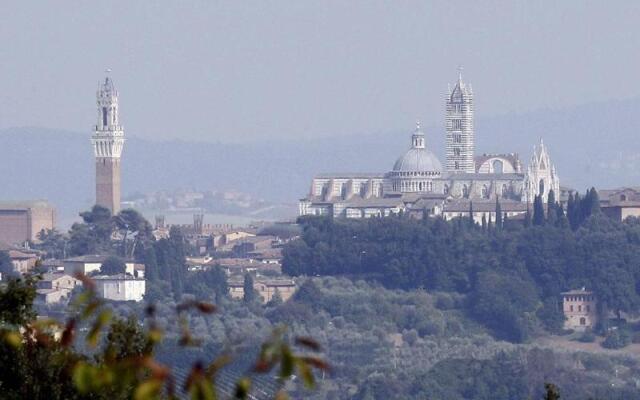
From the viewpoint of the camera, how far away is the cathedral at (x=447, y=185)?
105188mm

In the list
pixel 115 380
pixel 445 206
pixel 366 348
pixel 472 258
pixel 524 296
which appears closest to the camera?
pixel 115 380

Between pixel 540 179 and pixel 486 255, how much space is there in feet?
62.7

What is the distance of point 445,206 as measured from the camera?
10494cm

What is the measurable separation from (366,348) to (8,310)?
63.5 metres

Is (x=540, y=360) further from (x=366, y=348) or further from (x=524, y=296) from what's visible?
(x=524, y=296)

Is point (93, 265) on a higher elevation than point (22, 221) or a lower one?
lower

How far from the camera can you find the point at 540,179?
111m

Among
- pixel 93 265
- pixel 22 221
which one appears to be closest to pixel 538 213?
pixel 93 265

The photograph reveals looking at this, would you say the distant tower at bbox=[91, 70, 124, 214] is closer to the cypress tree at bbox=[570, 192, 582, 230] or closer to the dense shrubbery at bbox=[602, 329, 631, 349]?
the cypress tree at bbox=[570, 192, 582, 230]

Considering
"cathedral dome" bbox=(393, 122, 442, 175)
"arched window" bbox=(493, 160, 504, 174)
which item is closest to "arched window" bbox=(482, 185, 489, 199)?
"cathedral dome" bbox=(393, 122, 442, 175)

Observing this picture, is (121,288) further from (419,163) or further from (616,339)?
(419,163)

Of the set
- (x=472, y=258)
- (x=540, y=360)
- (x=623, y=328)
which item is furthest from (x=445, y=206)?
(x=540, y=360)

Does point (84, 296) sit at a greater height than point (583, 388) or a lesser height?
greater

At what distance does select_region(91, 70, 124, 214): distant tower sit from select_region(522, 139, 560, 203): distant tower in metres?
16.7
